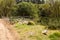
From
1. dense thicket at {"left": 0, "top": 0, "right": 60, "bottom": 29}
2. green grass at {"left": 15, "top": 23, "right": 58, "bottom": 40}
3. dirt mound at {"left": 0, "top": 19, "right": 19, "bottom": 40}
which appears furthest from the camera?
dense thicket at {"left": 0, "top": 0, "right": 60, "bottom": 29}

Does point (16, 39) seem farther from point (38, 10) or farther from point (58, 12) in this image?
point (38, 10)

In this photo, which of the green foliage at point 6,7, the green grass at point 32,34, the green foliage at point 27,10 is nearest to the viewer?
the green grass at point 32,34

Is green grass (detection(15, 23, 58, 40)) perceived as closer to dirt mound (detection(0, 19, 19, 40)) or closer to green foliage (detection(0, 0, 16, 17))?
dirt mound (detection(0, 19, 19, 40))

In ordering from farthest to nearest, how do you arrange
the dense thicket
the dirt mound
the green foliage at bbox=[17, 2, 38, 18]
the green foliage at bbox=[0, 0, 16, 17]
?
1. the green foliage at bbox=[17, 2, 38, 18]
2. the green foliage at bbox=[0, 0, 16, 17]
3. the dense thicket
4. the dirt mound

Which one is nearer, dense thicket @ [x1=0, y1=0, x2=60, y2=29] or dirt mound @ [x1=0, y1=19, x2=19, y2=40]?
dirt mound @ [x1=0, y1=19, x2=19, y2=40]

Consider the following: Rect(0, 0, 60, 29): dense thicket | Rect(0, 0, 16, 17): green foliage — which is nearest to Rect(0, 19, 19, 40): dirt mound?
Rect(0, 0, 60, 29): dense thicket

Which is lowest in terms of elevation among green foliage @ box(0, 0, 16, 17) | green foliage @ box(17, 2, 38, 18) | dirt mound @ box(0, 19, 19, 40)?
green foliage @ box(17, 2, 38, 18)

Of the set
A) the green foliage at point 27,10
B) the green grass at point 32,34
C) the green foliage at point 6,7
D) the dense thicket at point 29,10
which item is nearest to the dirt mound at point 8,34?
the green grass at point 32,34

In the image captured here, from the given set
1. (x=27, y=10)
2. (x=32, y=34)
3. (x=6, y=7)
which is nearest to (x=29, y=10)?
(x=27, y=10)

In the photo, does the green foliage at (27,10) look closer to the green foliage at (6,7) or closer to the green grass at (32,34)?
the green foliage at (6,7)

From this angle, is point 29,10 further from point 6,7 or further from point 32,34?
point 32,34

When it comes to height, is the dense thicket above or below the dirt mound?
below

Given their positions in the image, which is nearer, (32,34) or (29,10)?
(32,34)

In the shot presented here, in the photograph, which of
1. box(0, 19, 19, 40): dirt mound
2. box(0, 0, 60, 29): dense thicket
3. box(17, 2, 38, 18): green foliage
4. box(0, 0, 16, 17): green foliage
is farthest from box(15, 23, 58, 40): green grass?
box(17, 2, 38, 18): green foliage
